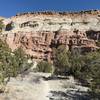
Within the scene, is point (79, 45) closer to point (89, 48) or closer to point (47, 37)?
point (89, 48)

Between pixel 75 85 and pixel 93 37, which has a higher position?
pixel 93 37

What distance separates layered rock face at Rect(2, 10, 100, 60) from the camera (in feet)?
254

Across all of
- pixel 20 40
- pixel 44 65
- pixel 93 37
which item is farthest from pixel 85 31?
pixel 44 65

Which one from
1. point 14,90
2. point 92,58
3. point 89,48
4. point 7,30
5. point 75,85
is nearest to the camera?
point 14,90

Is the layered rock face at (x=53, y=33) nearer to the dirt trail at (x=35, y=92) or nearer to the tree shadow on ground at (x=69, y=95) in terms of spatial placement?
the dirt trail at (x=35, y=92)

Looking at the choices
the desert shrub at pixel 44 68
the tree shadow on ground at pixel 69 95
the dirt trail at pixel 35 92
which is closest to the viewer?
the dirt trail at pixel 35 92

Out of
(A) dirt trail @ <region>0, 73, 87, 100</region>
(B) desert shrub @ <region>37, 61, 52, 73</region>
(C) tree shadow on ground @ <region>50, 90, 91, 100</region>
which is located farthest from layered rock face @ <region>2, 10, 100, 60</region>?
(C) tree shadow on ground @ <region>50, 90, 91, 100</region>

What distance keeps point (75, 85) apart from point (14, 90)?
29.3 feet

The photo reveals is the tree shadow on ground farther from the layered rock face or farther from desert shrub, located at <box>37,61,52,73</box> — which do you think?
the layered rock face

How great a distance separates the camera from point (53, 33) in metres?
81.7

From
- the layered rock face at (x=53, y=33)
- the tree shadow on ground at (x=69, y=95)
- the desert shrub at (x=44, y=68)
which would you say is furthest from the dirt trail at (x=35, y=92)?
the layered rock face at (x=53, y=33)

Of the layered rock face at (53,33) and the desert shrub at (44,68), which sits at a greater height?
the layered rock face at (53,33)

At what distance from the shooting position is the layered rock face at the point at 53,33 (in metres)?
77.4

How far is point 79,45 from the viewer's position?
7631 centimetres
